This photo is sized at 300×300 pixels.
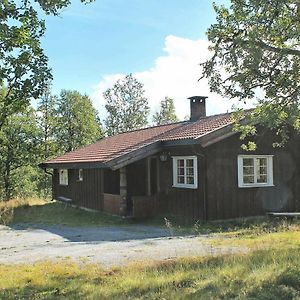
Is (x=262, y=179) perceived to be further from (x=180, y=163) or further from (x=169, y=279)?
(x=169, y=279)

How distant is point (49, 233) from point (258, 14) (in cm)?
921

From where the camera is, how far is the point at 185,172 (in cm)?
1664

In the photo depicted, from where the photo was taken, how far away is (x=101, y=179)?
19656 millimetres

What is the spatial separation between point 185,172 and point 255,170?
2.57m

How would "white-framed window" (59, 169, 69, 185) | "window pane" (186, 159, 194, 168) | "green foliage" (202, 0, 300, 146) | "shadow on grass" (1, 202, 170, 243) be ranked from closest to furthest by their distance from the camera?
"green foliage" (202, 0, 300, 146), "shadow on grass" (1, 202, 170, 243), "window pane" (186, 159, 194, 168), "white-framed window" (59, 169, 69, 185)

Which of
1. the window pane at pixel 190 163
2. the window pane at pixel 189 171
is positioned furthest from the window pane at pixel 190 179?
the window pane at pixel 190 163

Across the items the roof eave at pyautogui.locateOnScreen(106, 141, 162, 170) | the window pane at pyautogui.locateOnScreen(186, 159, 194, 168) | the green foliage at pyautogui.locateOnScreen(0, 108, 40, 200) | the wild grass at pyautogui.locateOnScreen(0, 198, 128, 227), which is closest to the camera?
the roof eave at pyautogui.locateOnScreen(106, 141, 162, 170)

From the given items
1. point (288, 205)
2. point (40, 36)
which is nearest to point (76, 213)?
point (288, 205)

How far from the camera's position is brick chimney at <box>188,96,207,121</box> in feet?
71.7

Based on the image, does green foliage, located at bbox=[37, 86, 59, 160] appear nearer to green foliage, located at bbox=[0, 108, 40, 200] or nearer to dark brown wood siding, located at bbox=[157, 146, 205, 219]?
green foliage, located at bbox=[0, 108, 40, 200]

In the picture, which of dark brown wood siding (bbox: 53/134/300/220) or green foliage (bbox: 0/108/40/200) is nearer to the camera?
dark brown wood siding (bbox: 53/134/300/220)

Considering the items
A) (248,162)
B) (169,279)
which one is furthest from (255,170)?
(169,279)

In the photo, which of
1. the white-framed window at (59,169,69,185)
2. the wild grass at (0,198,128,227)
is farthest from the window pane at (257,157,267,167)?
the white-framed window at (59,169,69,185)

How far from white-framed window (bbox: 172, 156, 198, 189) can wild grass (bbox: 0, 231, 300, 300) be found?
7512mm
